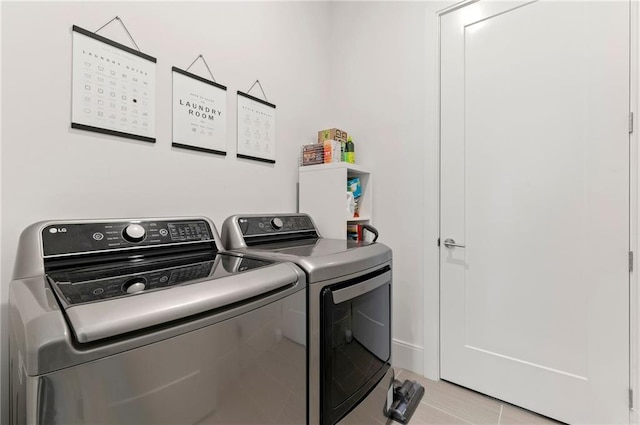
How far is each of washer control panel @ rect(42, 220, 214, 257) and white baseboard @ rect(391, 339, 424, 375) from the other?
1.52 m

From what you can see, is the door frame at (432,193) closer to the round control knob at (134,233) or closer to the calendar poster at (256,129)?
the calendar poster at (256,129)

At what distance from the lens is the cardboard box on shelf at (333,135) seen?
6.52 feet

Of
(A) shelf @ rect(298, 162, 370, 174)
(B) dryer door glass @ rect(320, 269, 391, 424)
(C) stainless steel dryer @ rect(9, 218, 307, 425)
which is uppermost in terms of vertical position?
(A) shelf @ rect(298, 162, 370, 174)

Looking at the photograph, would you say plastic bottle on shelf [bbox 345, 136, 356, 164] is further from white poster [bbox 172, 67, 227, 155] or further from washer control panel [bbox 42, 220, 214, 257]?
washer control panel [bbox 42, 220, 214, 257]

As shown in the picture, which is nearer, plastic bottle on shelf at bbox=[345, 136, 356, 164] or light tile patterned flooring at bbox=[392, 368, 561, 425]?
light tile patterned flooring at bbox=[392, 368, 561, 425]

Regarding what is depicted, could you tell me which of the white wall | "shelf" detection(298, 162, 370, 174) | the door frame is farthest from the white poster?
the door frame

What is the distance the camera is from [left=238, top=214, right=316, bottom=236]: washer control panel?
1.42 metres

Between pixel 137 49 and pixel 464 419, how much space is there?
2.36m

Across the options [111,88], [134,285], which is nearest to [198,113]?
[111,88]

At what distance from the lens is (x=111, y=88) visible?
113cm

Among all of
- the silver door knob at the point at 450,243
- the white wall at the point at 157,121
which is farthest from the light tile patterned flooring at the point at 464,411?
the white wall at the point at 157,121

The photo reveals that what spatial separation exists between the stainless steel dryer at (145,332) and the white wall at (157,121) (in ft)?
0.62

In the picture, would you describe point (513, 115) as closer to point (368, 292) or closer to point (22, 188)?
point (368, 292)

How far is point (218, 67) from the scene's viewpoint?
1518mm
